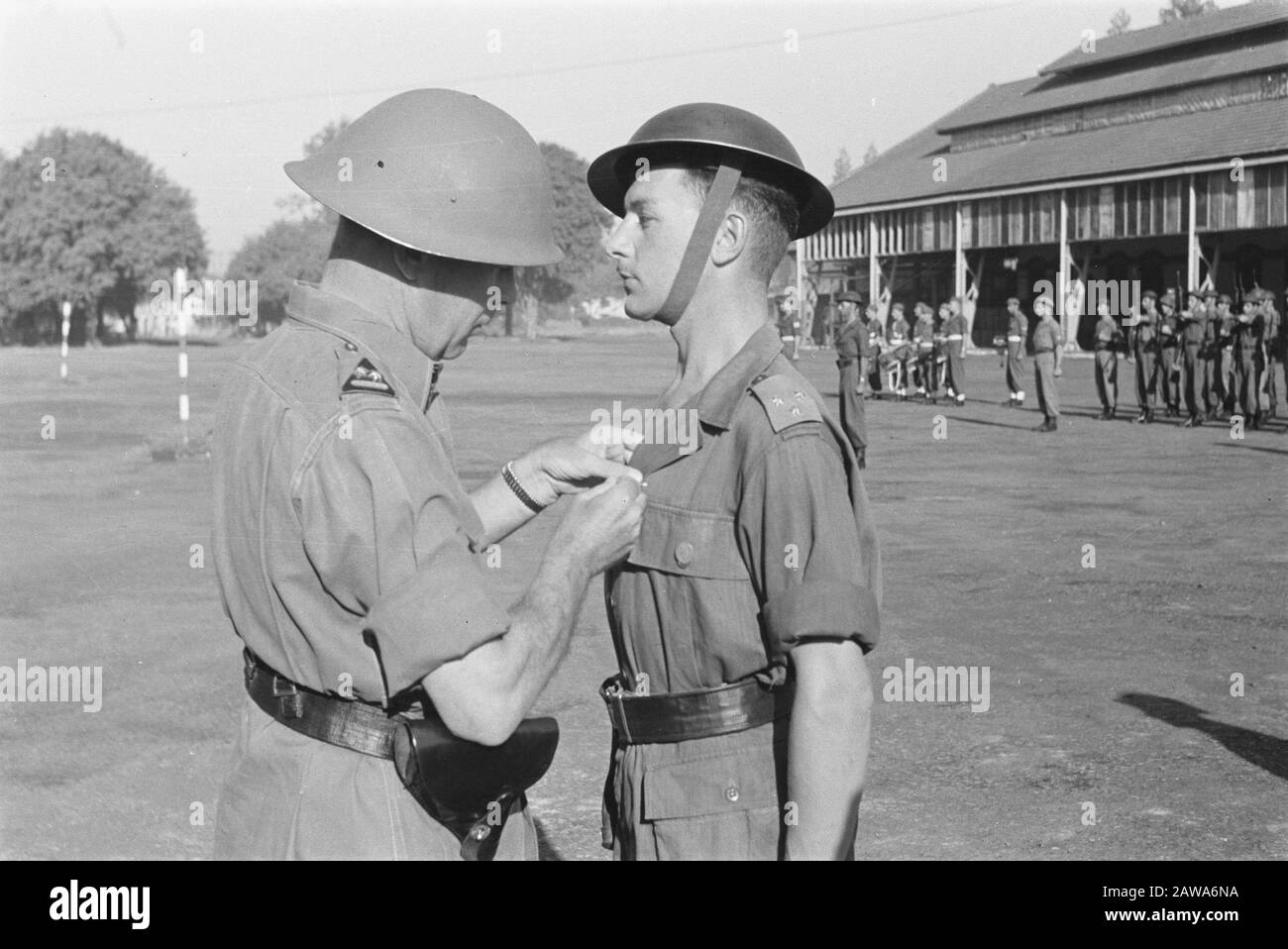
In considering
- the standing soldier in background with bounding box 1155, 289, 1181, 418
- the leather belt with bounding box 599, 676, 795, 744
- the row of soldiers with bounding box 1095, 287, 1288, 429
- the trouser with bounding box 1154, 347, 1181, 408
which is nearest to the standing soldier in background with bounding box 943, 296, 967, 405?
the row of soldiers with bounding box 1095, 287, 1288, 429

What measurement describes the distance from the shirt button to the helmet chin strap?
0.47 meters

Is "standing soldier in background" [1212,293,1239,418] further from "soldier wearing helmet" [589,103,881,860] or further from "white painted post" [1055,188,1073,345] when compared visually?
"white painted post" [1055,188,1073,345]

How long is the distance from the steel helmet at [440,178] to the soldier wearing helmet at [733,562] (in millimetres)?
336

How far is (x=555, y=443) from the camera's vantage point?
3316mm

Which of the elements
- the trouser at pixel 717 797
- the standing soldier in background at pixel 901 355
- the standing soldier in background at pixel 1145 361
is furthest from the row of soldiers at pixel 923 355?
the trouser at pixel 717 797

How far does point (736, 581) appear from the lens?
2.64m

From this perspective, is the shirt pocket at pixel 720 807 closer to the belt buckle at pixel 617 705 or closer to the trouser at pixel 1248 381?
the belt buckle at pixel 617 705

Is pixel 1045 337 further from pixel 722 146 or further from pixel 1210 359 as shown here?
pixel 722 146

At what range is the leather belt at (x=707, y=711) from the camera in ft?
8.68

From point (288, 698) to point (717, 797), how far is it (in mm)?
756

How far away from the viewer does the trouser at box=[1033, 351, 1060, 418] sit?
22.3 m
